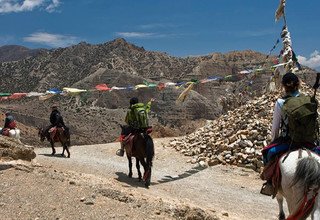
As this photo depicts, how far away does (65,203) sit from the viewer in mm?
7273

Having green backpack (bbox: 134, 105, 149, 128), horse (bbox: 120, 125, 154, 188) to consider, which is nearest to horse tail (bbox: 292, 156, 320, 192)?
horse (bbox: 120, 125, 154, 188)

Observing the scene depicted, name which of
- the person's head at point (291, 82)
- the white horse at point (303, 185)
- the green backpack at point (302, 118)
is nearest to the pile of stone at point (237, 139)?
the person's head at point (291, 82)

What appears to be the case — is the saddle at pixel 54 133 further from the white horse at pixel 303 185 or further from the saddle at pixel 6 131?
the white horse at pixel 303 185

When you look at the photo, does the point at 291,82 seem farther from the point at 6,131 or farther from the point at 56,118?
the point at 56,118

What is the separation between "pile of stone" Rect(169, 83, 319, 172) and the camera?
15.2 meters

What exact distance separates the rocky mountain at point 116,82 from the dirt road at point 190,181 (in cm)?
789

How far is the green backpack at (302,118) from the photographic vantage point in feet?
19.0

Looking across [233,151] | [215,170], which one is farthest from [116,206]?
[233,151]

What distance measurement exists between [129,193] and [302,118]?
3.85 m

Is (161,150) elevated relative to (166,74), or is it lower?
lower

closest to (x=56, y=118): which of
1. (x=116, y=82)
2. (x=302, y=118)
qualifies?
(x=302, y=118)

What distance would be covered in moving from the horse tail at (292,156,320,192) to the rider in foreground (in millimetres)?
474

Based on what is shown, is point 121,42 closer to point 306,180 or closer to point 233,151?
point 233,151

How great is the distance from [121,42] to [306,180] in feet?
406
